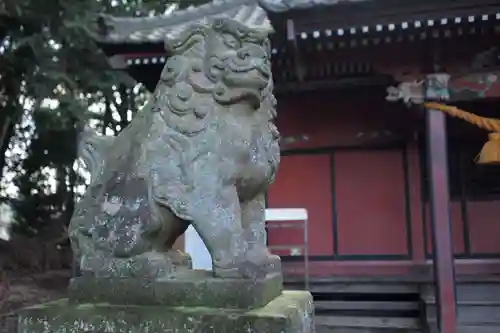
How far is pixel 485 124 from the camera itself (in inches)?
242

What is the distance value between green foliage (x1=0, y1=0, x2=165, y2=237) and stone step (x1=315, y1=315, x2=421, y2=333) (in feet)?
13.4

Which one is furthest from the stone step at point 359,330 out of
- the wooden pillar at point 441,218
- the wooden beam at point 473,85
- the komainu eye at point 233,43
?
the komainu eye at point 233,43

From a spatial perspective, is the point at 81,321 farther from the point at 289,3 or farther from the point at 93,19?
the point at 93,19

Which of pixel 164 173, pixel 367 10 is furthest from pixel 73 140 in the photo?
pixel 164 173

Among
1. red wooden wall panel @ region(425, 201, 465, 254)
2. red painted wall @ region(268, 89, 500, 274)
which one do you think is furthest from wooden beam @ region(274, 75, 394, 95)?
red wooden wall panel @ region(425, 201, 465, 254)

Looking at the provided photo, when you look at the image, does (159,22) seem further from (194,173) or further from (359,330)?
(194,173)

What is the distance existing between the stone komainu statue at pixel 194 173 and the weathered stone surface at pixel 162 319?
0.16m

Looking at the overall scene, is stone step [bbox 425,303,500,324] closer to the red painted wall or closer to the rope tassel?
the red painted wall

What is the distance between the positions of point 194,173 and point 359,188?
602 centimetres

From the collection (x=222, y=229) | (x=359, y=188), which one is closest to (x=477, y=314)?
(x=359, y=188)

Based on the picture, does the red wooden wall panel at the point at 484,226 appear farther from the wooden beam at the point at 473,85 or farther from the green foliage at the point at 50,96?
the green foliage at the point at 50,96

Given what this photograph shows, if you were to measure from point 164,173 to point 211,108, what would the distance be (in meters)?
0.36

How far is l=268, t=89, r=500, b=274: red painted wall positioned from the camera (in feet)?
25.6

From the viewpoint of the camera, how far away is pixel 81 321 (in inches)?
87.9
